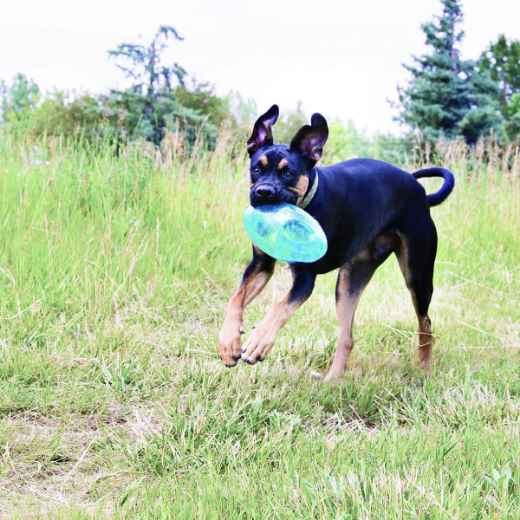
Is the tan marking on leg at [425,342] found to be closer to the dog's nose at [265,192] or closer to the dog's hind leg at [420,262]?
the dog's hind leg at [420,262]

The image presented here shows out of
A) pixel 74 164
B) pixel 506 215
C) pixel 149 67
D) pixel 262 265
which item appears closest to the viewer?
pixel 262 265

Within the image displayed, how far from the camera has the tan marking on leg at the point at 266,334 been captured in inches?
134

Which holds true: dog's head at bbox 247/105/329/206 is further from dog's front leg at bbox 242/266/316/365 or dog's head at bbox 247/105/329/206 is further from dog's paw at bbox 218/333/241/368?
dog's paw at bbox 218/333/241/368

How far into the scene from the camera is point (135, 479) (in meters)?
3.15

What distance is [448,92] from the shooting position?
20344 mm

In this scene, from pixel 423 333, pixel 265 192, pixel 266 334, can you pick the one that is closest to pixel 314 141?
pixel 265 192

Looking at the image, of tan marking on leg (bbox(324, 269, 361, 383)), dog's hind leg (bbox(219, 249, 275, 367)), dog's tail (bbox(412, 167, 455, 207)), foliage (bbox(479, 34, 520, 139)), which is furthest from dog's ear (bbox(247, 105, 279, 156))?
foliage (bbox(479, 34, 520, 139))

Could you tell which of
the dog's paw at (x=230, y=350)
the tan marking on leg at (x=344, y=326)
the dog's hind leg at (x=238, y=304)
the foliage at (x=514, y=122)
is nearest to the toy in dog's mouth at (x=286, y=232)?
the dog's hind leg at (x=238, y=304)

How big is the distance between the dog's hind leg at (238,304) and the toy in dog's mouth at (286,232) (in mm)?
169

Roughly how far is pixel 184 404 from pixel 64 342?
3.95 feet

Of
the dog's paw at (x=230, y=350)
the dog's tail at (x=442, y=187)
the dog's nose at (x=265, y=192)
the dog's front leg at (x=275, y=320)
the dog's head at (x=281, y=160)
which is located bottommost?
the dog's paw at (x=230, y=350)

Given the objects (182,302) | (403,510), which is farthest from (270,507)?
(182,302)

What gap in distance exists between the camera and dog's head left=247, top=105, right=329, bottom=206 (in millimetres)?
3506

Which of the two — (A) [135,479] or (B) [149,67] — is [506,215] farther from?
(B) [149,67]
